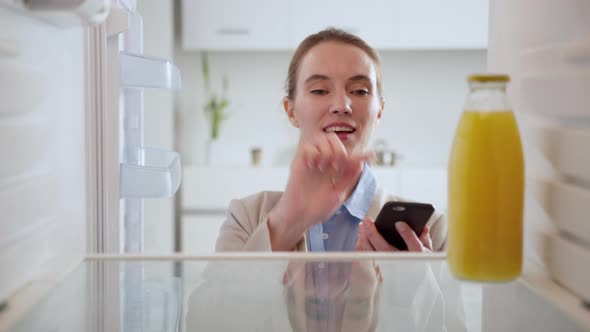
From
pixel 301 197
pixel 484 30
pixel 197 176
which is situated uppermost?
pixel 484 30

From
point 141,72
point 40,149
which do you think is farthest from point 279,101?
point 40,149

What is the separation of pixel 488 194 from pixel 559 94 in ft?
0.44

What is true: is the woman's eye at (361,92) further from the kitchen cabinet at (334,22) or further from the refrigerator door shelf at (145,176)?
the kitchen cabinet at (334,22)

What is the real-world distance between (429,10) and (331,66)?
83.5 inches

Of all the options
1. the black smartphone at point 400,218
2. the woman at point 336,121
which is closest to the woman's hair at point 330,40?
the woman at point 336,121

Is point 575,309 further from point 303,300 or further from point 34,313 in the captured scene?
point 34,313

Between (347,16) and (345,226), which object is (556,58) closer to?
(345,226)

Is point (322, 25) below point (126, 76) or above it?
above

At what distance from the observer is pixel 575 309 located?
669mm

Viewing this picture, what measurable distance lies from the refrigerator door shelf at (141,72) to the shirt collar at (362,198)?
50 centimetres

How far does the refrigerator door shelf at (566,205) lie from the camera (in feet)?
2.22

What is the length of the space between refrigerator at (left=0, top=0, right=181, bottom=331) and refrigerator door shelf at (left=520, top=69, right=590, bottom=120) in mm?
480

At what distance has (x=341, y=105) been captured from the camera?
5.12 feet

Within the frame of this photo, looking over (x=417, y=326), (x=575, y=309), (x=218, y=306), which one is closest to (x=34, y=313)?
(x=218, y=306)
